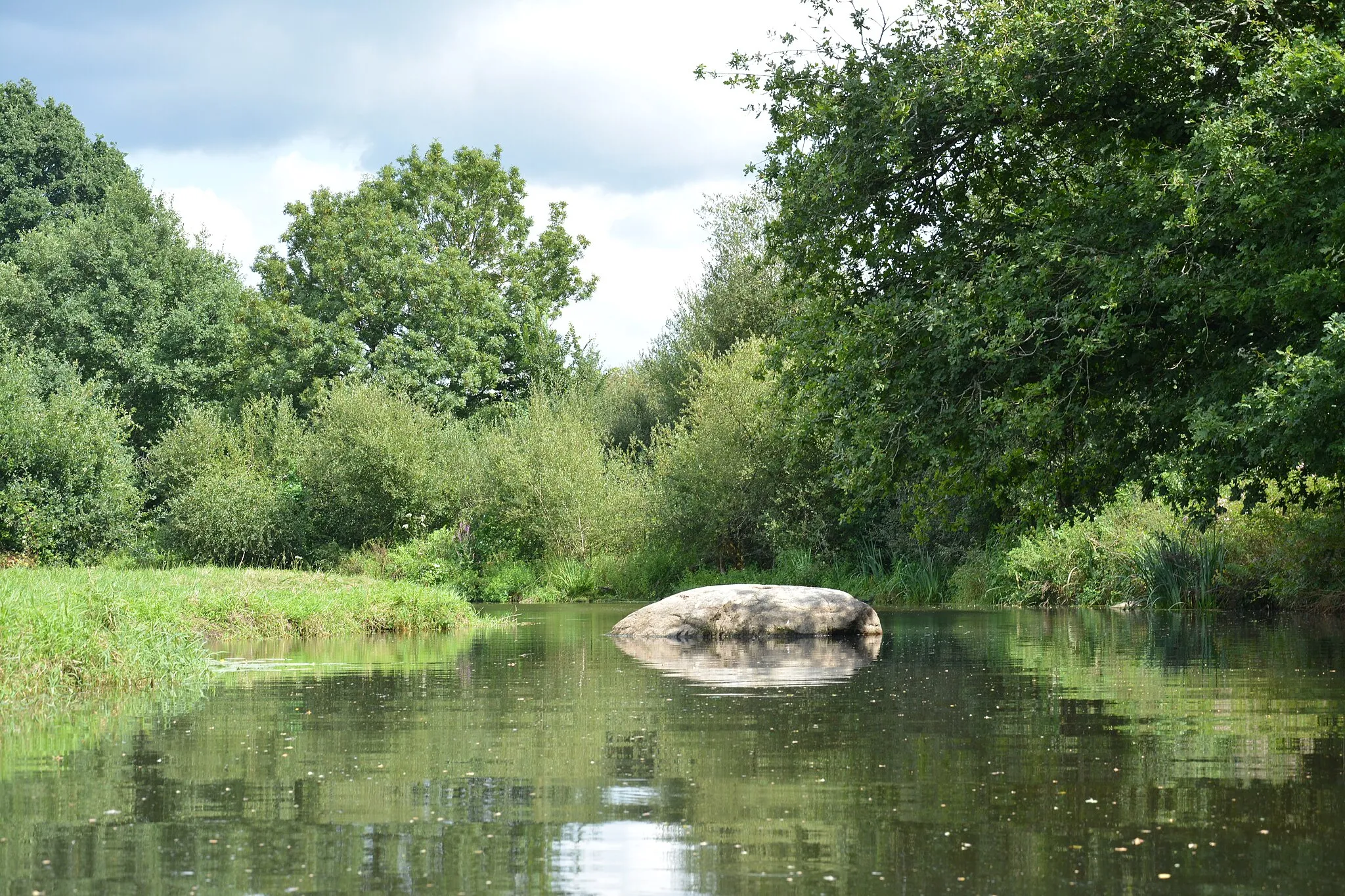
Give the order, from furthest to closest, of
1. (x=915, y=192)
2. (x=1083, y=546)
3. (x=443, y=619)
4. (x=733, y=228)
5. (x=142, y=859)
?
(x=733, y=228) → (x=1083, y=546) → (x=443, y=619) → (x=915, y=192) → (x=142, y=859)

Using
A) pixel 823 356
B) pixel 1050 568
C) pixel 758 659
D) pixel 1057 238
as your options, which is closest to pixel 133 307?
pixel 1050 568

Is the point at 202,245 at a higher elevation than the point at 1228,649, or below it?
higher

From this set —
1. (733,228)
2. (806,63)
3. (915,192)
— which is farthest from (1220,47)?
(733,228)

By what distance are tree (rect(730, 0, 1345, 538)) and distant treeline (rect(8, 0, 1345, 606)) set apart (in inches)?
2.7

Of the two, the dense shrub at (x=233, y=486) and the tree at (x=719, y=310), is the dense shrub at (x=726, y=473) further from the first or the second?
the dense shrub at (x=233, y=486)

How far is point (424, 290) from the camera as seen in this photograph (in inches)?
2062

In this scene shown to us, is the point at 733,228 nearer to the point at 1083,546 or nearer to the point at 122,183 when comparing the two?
the point at 1083,546

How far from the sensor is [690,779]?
323 inches

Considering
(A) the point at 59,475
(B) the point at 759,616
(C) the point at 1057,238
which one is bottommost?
(B) the point at 759,616

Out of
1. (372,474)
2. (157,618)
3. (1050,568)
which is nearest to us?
(157,618)

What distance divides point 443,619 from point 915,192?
11.8m

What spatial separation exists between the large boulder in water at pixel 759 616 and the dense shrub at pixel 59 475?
22111mm

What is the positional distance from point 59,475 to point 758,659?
28.1 metres

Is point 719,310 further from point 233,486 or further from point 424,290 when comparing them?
point 233,486
